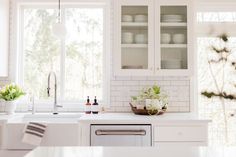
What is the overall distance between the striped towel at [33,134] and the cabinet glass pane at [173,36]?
5.09 ft

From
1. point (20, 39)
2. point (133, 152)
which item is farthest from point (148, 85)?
point (133, 152)

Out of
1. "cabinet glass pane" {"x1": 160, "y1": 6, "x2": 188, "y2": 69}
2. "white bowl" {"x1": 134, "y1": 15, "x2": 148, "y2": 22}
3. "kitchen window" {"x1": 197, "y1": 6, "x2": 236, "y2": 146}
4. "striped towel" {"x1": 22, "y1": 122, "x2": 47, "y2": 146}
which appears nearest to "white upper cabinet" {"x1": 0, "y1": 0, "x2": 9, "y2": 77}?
"striped towel" {"x1": 22, "y1": 122, "x2": 47, "y2": 146}

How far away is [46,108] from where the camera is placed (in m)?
3.55

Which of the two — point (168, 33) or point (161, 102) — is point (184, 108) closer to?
point (161, 102)

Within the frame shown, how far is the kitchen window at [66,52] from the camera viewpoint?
A: 3.69m

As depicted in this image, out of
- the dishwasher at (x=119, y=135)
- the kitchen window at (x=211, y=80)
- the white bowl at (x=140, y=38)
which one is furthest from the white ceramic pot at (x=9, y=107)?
the kitchen window at (x=211, y=80)

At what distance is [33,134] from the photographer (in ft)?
8.98

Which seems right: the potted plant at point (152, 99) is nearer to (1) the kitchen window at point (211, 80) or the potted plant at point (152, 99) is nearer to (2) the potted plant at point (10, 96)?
(1) the kitchen window at point (211, 80)

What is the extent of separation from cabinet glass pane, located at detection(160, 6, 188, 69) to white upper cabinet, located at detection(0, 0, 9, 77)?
1871 mm

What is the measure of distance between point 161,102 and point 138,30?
889 millimetres

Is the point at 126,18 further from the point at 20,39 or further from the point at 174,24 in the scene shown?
the point at 20,39

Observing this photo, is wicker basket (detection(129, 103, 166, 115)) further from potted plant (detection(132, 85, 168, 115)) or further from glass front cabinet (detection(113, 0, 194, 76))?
glass front cabinet (detection(113, 0, 194, 76))

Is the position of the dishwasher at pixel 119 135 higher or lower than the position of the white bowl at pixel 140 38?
lower

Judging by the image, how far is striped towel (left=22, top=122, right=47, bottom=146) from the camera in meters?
2.73
